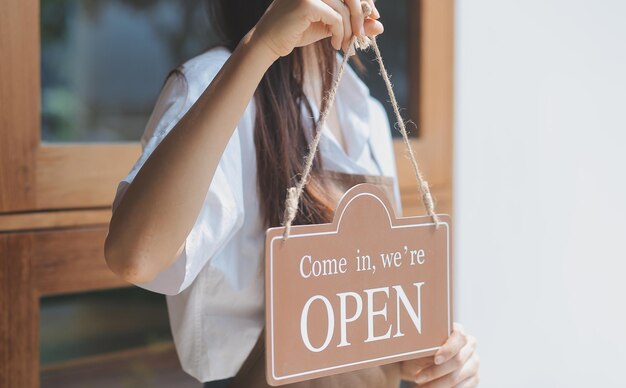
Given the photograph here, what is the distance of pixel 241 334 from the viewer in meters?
0.79

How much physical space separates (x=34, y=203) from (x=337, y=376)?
0.56 meters

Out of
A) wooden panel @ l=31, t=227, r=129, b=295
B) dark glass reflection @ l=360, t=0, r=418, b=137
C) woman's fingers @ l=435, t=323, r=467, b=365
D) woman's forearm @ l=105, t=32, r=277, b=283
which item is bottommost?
woman's fingers @ l=435, t=323, r=467, b=365

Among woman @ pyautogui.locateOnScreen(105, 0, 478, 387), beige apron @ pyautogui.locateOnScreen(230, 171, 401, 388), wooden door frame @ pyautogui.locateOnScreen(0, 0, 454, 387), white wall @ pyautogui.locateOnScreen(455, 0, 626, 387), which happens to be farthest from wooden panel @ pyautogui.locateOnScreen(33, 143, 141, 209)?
white wall @ pyautogui.locateOnScreen(455, 0, 626, 387)

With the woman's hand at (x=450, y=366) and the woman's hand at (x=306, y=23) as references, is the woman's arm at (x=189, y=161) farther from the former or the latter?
the woman's hand at (x=450, y=366)

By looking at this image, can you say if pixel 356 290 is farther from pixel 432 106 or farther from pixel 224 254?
pixel 432 106

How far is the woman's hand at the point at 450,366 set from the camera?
0.69m

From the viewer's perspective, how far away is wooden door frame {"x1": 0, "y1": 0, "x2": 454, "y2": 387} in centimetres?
100


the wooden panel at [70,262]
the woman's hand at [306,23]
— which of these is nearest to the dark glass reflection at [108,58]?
the wooden panel at [70,262]

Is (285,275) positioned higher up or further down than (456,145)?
further down

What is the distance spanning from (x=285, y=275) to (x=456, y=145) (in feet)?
3.33

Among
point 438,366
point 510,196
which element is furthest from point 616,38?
point 438,366

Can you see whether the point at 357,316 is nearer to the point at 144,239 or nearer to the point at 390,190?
the point at 144,239

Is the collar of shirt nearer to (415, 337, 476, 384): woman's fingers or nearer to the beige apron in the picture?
the beige apron

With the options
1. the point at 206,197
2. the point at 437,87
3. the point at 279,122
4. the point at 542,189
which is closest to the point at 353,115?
the point at 279,122
